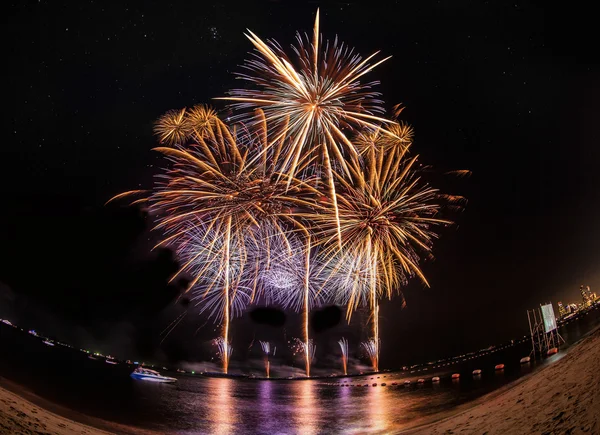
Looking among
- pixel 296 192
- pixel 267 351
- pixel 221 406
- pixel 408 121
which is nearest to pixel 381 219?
pixel 296 192

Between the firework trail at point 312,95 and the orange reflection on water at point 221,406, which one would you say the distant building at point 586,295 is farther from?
the orange reflection on water at point 221,406

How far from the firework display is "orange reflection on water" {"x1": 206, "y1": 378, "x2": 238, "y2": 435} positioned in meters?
2.90

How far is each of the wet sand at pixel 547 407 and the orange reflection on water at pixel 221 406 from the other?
4.30 meters

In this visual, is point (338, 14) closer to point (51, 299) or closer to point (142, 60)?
point (142, 60)

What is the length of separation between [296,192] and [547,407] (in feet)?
20.6

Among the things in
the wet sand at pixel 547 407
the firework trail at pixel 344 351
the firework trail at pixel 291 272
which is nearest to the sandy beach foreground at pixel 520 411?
the wet sand at pixel 547 407

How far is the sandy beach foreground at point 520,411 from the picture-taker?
3.39 meters

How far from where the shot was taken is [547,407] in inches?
156

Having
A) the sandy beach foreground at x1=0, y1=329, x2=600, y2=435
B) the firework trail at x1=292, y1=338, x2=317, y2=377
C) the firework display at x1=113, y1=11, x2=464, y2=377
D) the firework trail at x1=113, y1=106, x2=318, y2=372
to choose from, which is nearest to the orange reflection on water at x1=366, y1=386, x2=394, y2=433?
the sandy beach foreground at x1=0, y1=329, x2=600, y2=435

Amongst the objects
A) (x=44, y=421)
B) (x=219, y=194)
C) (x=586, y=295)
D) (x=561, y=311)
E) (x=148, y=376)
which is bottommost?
(x=148, y=376)

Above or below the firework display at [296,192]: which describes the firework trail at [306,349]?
below

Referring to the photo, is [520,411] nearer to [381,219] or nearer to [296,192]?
[381,219]

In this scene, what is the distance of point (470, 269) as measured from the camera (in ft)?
30.9

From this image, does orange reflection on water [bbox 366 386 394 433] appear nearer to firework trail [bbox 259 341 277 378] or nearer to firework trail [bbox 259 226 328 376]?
firework trail [bbox 259 226 328 376]
